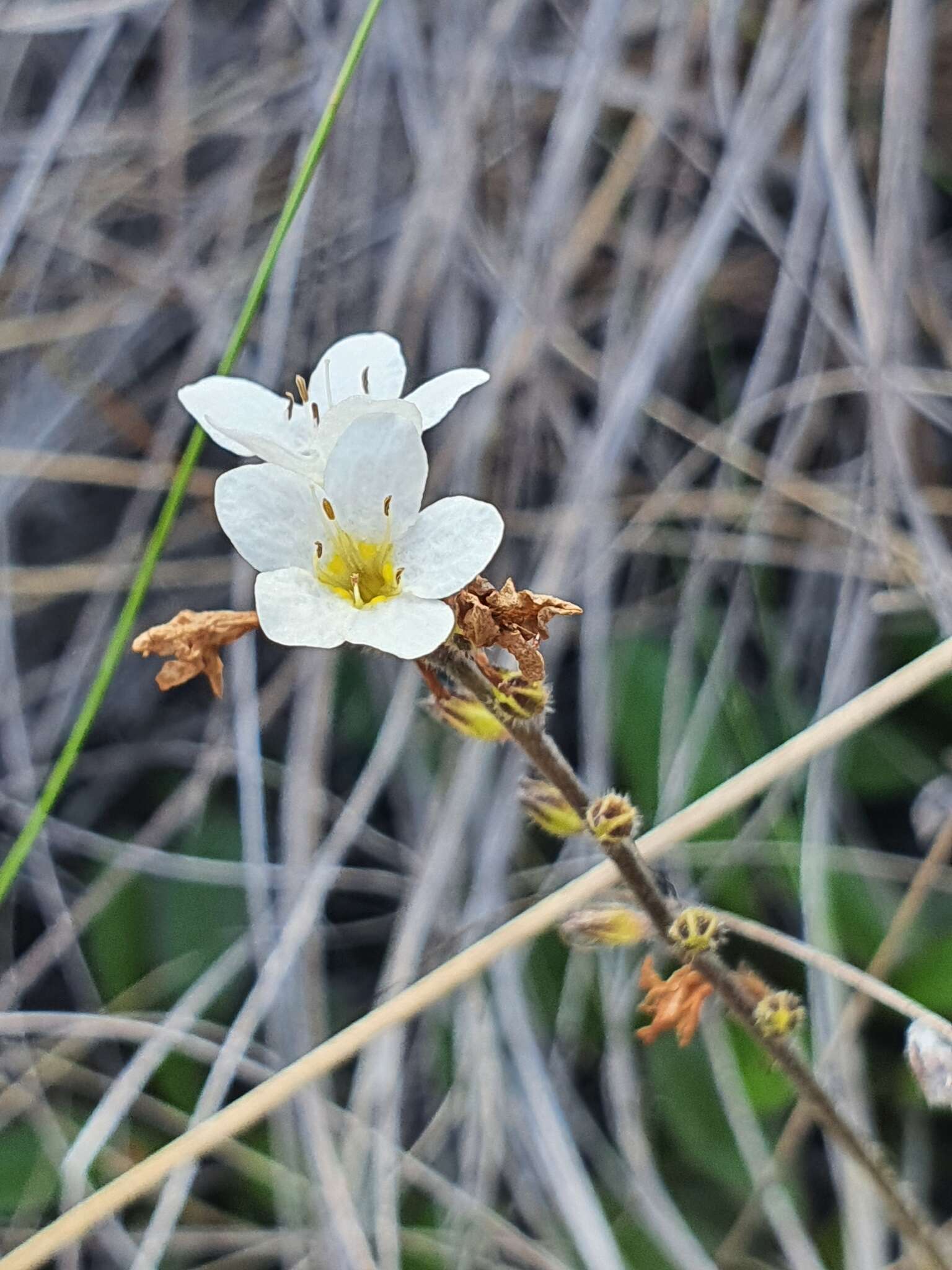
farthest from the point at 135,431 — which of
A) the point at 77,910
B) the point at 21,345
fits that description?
the point at 77,910

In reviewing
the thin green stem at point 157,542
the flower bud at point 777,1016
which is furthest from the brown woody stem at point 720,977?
the thin green stem at point 157,542

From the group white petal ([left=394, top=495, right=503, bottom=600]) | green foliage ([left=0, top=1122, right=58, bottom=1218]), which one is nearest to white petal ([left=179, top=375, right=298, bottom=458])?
white petal ([left=394, top=495, right=503, bottom=600])

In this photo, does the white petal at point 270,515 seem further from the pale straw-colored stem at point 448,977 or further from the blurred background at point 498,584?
the blurred background at point 498,584

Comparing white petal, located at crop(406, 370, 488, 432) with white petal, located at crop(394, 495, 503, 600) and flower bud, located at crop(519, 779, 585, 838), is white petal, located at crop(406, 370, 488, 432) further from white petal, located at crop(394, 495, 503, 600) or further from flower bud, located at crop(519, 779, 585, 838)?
flower bud, located at crop(519, 779, 585, 838)

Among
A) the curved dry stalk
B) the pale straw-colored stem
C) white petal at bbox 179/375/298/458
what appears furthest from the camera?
the curved dry stalk

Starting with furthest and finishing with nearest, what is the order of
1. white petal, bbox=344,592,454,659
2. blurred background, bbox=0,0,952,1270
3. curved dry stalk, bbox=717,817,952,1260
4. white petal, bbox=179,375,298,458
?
blurred background, bbox=0,0,952,1270
curved dry stalk, bbox=717,817,952,1260
white petal, bbox=179,375,298,458
white petal, bbox=344,592,454,659

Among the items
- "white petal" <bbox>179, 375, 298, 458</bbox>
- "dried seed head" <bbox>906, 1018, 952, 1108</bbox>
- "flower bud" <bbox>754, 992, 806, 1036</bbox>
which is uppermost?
"white petal" <bbox>179, 375, 298, 458</bbox>

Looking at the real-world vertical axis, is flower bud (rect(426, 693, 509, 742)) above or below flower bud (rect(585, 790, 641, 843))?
above
